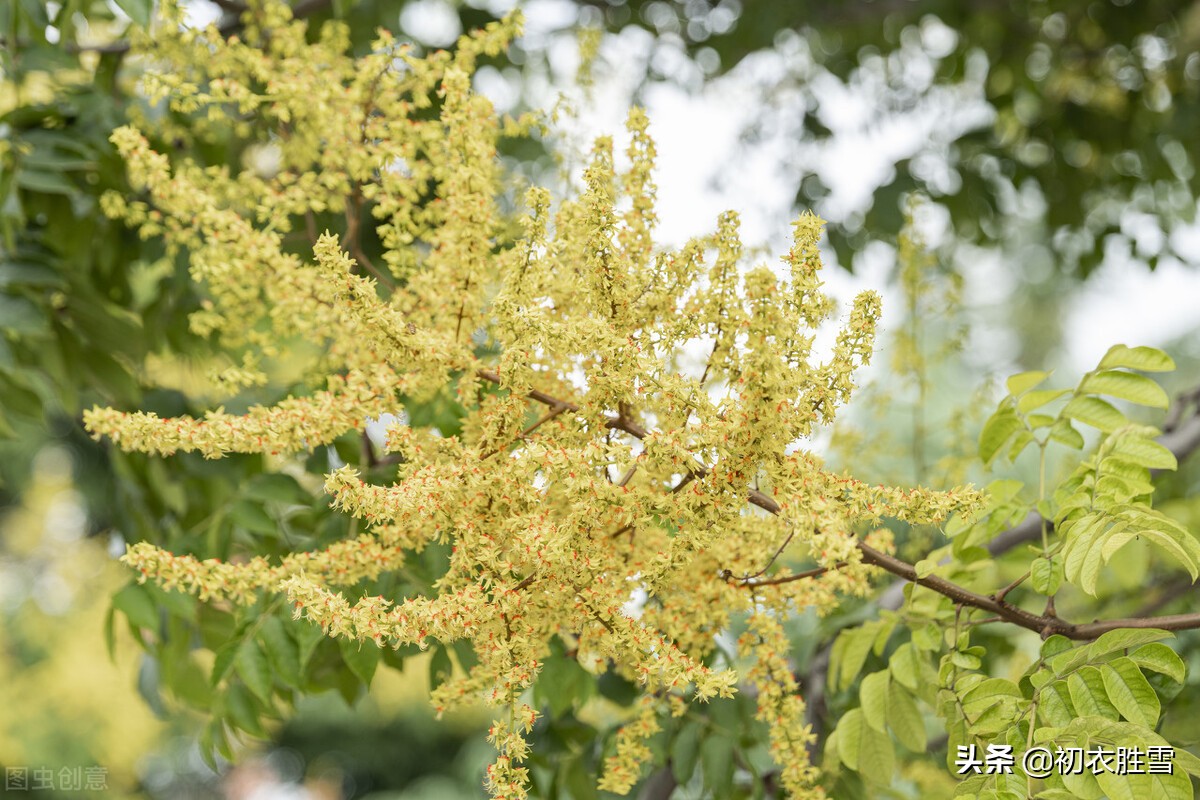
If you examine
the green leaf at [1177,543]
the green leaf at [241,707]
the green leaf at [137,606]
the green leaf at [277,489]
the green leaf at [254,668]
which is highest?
the green leaf at [1177,543]

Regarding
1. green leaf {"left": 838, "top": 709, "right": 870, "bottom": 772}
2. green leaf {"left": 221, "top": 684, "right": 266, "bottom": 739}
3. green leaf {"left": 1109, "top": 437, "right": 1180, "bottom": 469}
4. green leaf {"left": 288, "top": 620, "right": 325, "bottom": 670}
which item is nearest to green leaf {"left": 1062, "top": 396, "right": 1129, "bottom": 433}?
green leaf {"left": 1109, "top": 437, "right": 1180, "bottom": 469}

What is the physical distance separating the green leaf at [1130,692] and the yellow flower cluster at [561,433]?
1.23 feet

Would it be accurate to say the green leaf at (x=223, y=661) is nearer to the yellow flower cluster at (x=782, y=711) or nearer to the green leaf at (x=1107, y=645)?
the yellow flower cluster at (x=782, y=711)

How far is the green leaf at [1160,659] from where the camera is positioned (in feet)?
5.30

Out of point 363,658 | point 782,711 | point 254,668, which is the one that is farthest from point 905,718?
point 254,668

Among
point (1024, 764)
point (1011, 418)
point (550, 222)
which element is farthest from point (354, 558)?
point (1011, 418)

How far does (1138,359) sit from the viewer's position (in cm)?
196

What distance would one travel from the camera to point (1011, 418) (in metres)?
2.14

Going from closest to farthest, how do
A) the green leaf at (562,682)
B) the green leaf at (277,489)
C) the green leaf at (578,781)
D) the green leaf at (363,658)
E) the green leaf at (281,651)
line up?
the green leaf at (363,658)
the green leaf at (281,651)
the green leaf at (562,682)
the green leaf at (277,489)
the green leaf at (578,781)

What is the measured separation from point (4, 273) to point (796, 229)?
202 cm

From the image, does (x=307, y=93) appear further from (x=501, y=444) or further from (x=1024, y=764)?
(x=1024, y=764)

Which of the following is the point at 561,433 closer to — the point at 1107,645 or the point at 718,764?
the point at 1107,645

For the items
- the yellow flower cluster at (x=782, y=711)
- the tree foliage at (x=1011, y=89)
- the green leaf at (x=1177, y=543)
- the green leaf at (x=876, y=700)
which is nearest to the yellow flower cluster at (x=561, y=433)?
the yellow flower cluster at (x=782, y=711)

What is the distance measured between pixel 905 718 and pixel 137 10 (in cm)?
209
